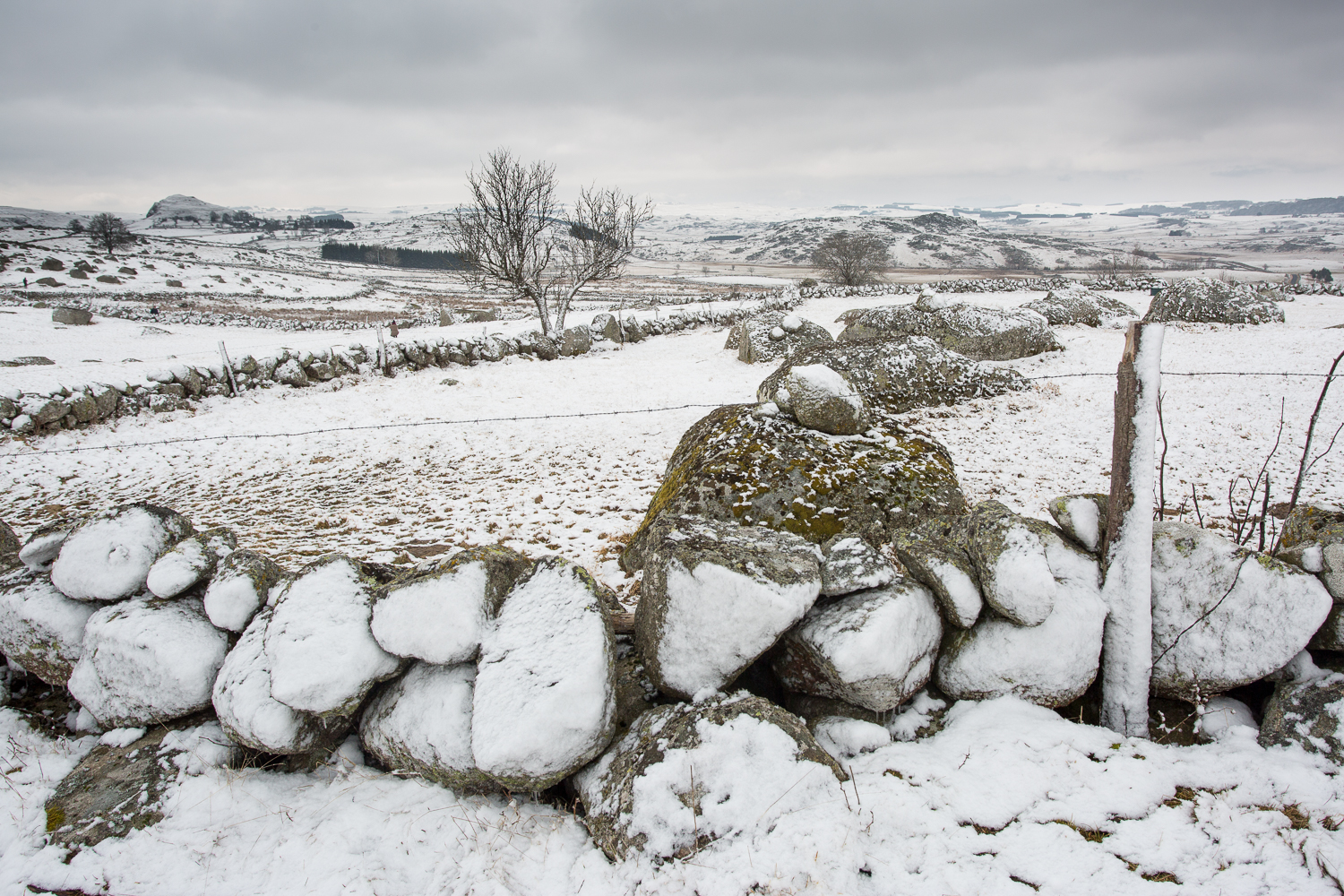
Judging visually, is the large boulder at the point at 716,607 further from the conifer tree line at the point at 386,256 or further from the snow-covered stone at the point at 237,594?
the conifer tree line at the point at 386,256

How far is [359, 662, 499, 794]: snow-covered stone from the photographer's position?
2.79 metres

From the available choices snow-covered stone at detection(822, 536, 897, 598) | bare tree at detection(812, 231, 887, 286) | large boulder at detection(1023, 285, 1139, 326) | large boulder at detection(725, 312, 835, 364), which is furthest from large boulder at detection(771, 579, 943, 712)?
bare tree at detection(812, 231, 887, 286)

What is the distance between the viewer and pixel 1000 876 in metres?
2.14

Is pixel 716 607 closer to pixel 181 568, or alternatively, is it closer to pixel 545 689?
pixel 545 689

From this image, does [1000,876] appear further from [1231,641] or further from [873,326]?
[873,326]

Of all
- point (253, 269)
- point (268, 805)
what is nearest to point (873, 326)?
point (268, 805)

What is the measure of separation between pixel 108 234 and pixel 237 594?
264 feet

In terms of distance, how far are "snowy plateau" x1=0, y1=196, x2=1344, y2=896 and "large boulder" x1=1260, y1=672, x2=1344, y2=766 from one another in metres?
0.09

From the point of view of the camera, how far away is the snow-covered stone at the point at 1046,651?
300cm

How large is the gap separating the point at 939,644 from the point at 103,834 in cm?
430

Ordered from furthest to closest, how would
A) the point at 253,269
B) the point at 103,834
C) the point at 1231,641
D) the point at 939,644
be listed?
the point at 253,269 → the point at 939,644 → the point at 1231,641 → the point at 103,834

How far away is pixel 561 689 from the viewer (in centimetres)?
270

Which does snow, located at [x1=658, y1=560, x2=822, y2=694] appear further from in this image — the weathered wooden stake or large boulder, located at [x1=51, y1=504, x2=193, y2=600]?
the weathered wooden stake

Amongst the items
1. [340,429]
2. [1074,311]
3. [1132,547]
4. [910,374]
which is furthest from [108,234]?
[1132,547]
